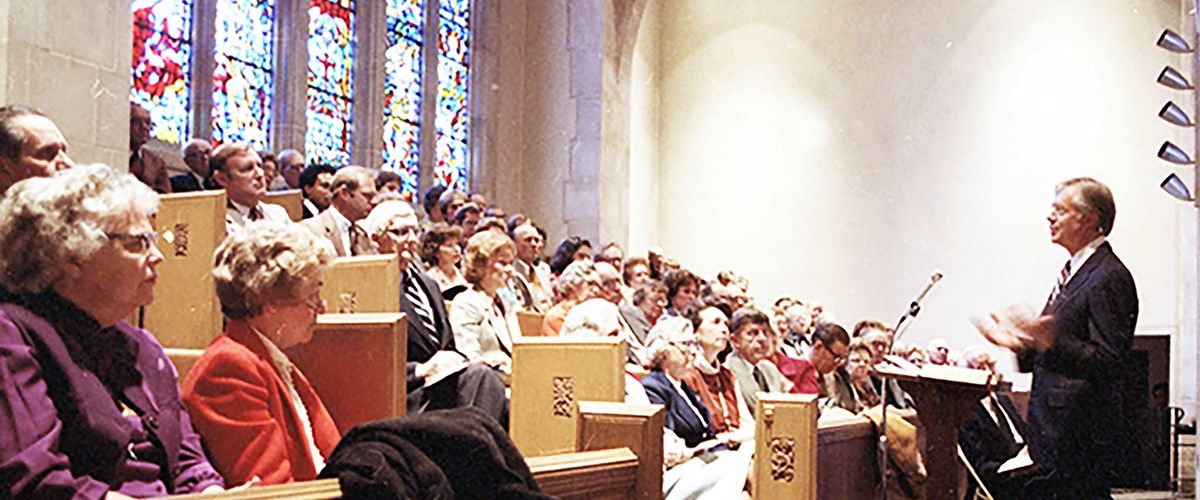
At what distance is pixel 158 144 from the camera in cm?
832

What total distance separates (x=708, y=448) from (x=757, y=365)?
53.7 inches

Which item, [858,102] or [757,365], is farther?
[858,102]

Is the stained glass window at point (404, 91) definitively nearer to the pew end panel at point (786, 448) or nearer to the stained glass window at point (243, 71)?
the stained glass window at point (243, 71)

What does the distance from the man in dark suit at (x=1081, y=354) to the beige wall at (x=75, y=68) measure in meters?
3.71

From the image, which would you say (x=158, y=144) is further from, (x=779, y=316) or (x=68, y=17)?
(x=779, y=316)

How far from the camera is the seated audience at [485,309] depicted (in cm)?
491

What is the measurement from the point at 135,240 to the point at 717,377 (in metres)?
3.53

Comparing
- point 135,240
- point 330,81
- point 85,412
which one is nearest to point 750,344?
point 135,240

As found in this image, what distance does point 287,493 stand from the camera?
186 cm

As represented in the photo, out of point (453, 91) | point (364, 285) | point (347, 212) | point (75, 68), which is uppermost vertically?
point (453, 91)

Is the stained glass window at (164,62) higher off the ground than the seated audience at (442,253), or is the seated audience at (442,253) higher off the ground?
the stained glass window at (164,62)

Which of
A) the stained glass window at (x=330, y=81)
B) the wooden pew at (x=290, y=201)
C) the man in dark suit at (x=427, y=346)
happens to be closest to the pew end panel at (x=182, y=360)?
the man in dark suit at (x=427, y=346)

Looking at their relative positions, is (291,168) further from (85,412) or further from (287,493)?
(287,493)

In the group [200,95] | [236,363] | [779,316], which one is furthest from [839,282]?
[236,363]
